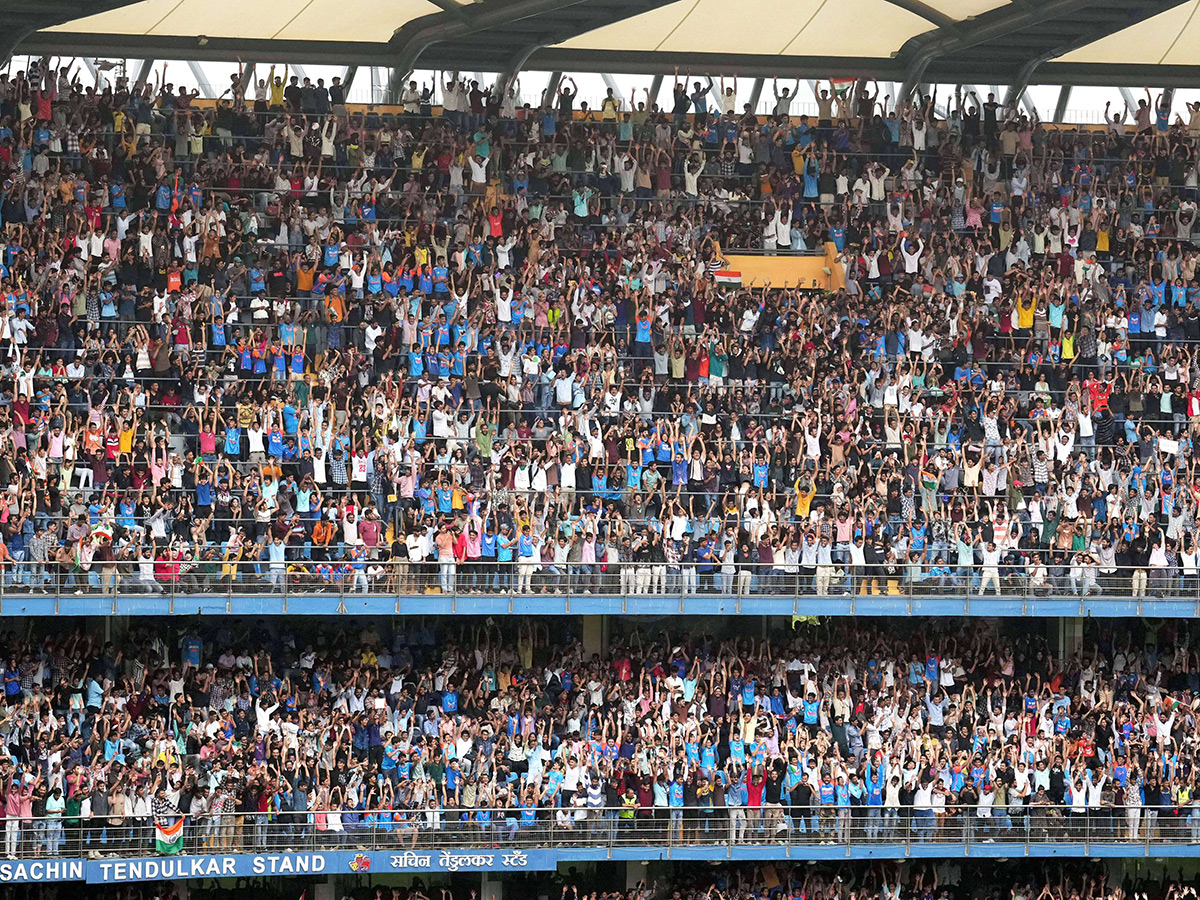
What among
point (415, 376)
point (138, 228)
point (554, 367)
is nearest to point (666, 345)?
point (554, 367)

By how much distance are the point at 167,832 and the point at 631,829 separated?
5.73 metres

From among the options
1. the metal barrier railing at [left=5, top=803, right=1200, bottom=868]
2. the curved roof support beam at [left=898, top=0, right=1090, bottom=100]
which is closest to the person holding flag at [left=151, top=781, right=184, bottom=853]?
the metal barrier railing at [left=5, top=803, right=1200, bottom=868]

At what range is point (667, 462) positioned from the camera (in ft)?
93.8

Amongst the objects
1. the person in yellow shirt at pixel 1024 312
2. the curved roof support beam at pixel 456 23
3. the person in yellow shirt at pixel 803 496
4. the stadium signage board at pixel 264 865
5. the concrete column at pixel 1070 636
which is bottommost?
the stadium signage board at pixel 264 865

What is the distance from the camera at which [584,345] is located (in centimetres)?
3014

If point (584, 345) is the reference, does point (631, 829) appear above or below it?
below

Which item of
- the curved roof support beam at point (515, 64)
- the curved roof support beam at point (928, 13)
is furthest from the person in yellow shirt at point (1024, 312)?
the curved roof support beam at point (515, 64)

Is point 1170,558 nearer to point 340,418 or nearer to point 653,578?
point 653,578

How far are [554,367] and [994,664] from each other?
7541 millimetres

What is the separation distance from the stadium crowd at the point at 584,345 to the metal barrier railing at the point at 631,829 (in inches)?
119

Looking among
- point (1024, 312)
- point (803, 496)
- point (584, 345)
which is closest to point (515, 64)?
point (584, 345)

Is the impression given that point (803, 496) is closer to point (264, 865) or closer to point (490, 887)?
point (490, 887)

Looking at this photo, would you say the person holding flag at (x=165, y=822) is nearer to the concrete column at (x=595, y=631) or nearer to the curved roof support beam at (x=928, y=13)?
the concrete column at (x=595, y=631)

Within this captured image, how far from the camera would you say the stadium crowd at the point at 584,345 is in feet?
88.4
